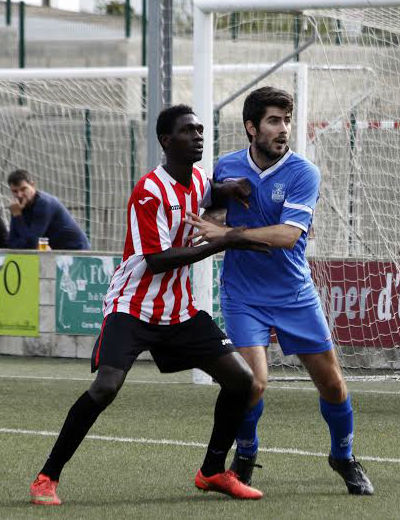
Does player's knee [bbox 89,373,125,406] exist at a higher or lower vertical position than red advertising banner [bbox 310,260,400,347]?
lower

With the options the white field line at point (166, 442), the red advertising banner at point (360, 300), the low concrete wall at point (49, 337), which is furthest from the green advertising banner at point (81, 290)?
the white field line at point (166, 442)

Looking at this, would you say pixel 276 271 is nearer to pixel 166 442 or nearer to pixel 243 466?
pixel 243 466

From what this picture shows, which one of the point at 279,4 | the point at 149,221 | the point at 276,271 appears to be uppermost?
the point at 279,4

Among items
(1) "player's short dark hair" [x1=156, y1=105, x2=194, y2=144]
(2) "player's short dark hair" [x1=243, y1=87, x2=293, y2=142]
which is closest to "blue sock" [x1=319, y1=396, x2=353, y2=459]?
(2) "player's short dark hair" [x1=243, y1=87, x2=293, y2=142]

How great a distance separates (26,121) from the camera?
68.9 ft

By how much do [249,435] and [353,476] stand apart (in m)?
0.54

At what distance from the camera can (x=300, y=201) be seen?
6711 millimetres

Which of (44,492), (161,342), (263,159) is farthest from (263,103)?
(44,492)

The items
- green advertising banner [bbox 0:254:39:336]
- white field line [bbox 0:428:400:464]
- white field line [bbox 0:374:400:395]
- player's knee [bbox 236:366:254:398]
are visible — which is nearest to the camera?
player's knee [bbox 236:366:254:398]

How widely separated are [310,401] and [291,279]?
404 centimetres

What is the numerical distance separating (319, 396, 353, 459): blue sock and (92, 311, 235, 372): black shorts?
60 cm

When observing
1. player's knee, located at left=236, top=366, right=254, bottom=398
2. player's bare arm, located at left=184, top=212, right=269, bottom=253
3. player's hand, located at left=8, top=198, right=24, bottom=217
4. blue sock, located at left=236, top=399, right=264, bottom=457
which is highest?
player's hand, located at left=8, top=198, right=24, bottom=217

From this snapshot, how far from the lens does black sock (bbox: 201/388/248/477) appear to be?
671cm

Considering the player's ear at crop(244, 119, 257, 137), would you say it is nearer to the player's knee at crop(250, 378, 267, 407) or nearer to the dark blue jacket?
the player's knee at crop(250, 378, 267, 407)
